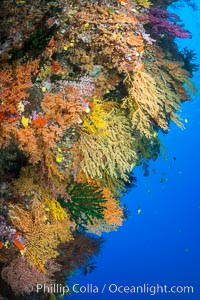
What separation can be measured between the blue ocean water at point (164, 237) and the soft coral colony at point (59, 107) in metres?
39.8

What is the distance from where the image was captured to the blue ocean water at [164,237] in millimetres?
54328

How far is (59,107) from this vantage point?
14.4 feet

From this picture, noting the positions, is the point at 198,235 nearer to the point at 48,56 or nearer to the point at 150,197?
the point at 150,197

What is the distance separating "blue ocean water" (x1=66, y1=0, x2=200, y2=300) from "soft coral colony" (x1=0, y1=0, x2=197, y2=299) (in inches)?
1569

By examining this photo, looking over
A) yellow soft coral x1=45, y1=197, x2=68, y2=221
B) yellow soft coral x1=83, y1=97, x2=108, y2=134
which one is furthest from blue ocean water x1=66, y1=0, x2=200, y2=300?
yellow soft coral x1=83, y1=97, x2=108, y2=134

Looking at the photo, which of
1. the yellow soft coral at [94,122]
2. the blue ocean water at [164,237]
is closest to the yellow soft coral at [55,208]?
the yellow soft coral at [94,122]

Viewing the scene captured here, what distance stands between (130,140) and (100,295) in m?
52.3

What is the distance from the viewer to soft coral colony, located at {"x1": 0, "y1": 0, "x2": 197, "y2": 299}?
4.11m

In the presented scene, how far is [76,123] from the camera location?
4785 mm

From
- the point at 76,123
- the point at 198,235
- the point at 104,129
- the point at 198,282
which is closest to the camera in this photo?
the point at 76,123

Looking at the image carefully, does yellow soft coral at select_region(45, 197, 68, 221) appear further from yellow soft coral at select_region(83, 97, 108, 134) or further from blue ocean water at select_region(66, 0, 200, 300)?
blue ocean water at select_region(66, 0, 200, 300)

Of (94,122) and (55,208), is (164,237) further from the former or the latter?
(94,122)

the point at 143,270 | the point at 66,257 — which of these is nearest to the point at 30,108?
the point at 66,257

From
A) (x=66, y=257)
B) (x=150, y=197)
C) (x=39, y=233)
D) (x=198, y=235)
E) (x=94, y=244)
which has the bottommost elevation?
(x=39, y=233)
